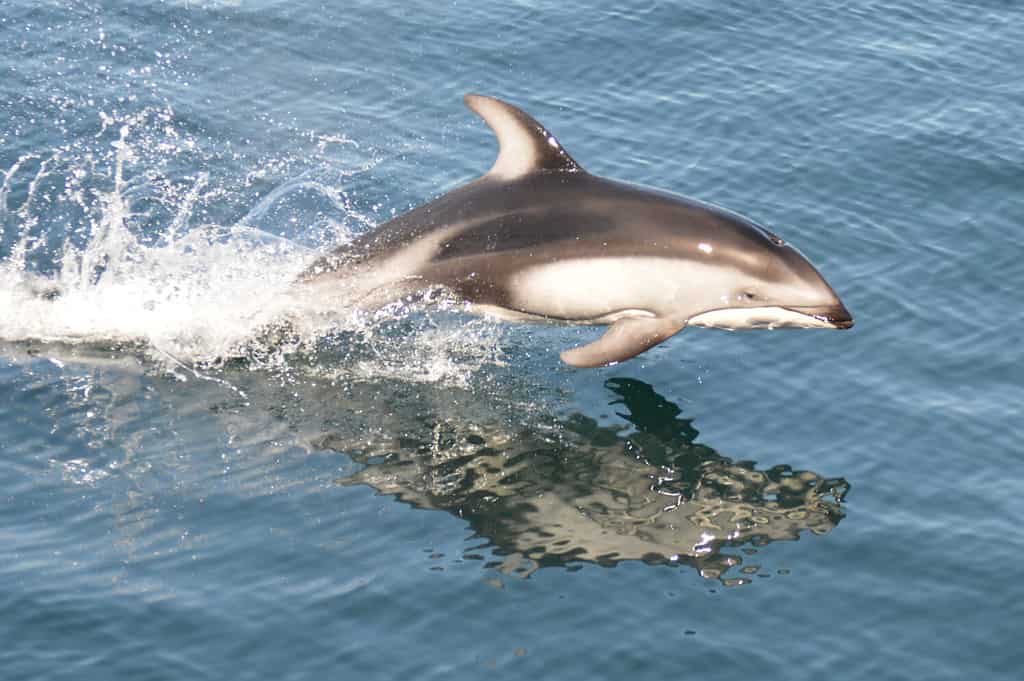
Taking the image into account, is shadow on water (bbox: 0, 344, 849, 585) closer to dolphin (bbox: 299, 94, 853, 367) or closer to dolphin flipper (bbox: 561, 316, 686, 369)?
dolphin flipper (bbox: 561, 316, 686, 369)

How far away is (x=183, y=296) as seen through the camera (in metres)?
18.3

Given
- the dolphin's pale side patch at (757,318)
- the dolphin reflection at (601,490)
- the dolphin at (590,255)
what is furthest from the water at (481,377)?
the dolphin's pale side patch at (757,318)

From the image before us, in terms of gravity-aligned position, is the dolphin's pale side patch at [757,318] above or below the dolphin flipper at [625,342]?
above

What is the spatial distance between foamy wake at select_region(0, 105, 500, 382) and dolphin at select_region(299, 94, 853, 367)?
2.17 feet

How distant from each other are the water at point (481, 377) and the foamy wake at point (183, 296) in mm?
55

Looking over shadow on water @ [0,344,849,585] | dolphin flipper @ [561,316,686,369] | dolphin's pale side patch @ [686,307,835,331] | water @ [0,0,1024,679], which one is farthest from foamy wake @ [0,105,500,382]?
dolphin's pale side patch @ [686,307,835,331]

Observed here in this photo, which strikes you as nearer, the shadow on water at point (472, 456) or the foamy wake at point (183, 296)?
the shadow on water at point (472, 456)

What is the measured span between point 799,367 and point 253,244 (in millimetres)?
6950

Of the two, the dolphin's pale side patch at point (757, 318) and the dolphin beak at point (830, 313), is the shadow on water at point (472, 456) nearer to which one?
the dolphin's pale side patch at point (757, 318)

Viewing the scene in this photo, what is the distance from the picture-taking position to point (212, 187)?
21.1m

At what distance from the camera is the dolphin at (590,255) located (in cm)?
1582

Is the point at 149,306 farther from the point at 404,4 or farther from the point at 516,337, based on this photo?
the point at 404,4

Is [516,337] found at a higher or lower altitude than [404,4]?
lower

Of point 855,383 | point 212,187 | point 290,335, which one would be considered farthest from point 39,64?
point 855,383
